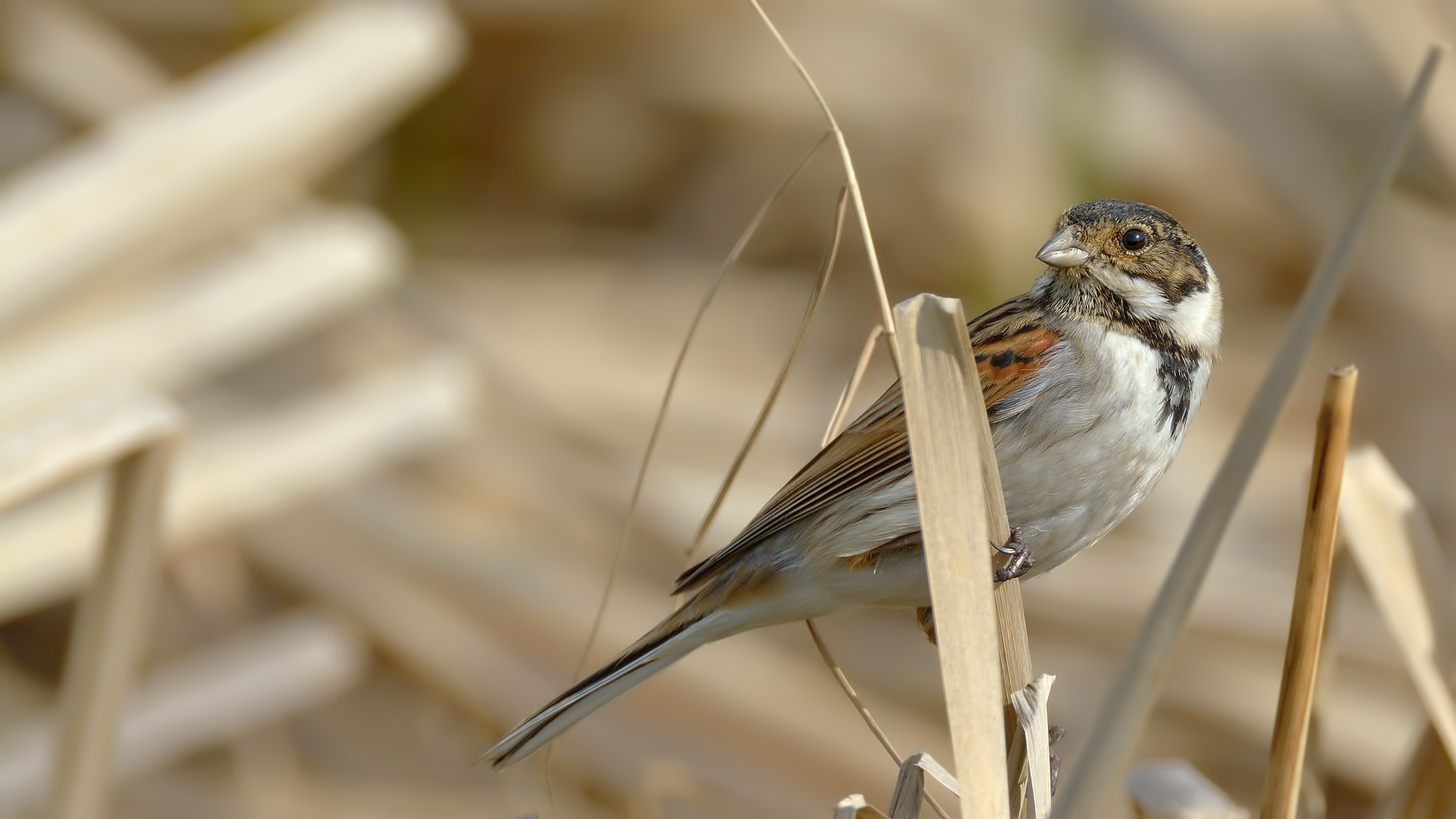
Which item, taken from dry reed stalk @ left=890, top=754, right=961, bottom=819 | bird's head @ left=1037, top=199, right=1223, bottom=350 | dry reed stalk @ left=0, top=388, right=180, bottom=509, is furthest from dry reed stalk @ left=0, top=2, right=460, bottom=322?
dry reed stalk @ left=890, top=754, right=961, bottom=819

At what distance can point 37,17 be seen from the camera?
15.3ft

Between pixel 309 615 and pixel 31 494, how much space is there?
214cm

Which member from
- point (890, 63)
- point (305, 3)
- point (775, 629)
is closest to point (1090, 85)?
point (890, 63)

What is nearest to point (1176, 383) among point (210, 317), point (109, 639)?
point (109, 639)

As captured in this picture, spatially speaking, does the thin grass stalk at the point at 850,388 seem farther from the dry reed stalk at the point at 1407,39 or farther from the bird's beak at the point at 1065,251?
the dry reed stalk at the point at 1407,39

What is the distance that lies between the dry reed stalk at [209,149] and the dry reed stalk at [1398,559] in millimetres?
2718

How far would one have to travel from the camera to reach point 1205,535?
4.41 feet

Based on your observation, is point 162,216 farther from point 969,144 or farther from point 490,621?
point 969,144

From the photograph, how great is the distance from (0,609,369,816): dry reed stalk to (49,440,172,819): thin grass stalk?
1.79m

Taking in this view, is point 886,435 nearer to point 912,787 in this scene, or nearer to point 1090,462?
point 1090,462

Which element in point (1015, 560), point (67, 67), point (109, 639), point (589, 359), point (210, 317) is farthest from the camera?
point (589, 359)

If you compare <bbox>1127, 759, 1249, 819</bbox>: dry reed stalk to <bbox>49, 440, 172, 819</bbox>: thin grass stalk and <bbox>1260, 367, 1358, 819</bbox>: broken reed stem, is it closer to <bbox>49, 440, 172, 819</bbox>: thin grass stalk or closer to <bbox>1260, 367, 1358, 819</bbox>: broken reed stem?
<bbox>1260, 367, 1358, 819</bbox>: broken reed stem

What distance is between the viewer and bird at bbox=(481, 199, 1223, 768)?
2.07 metres

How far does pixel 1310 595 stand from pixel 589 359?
12.2ft
